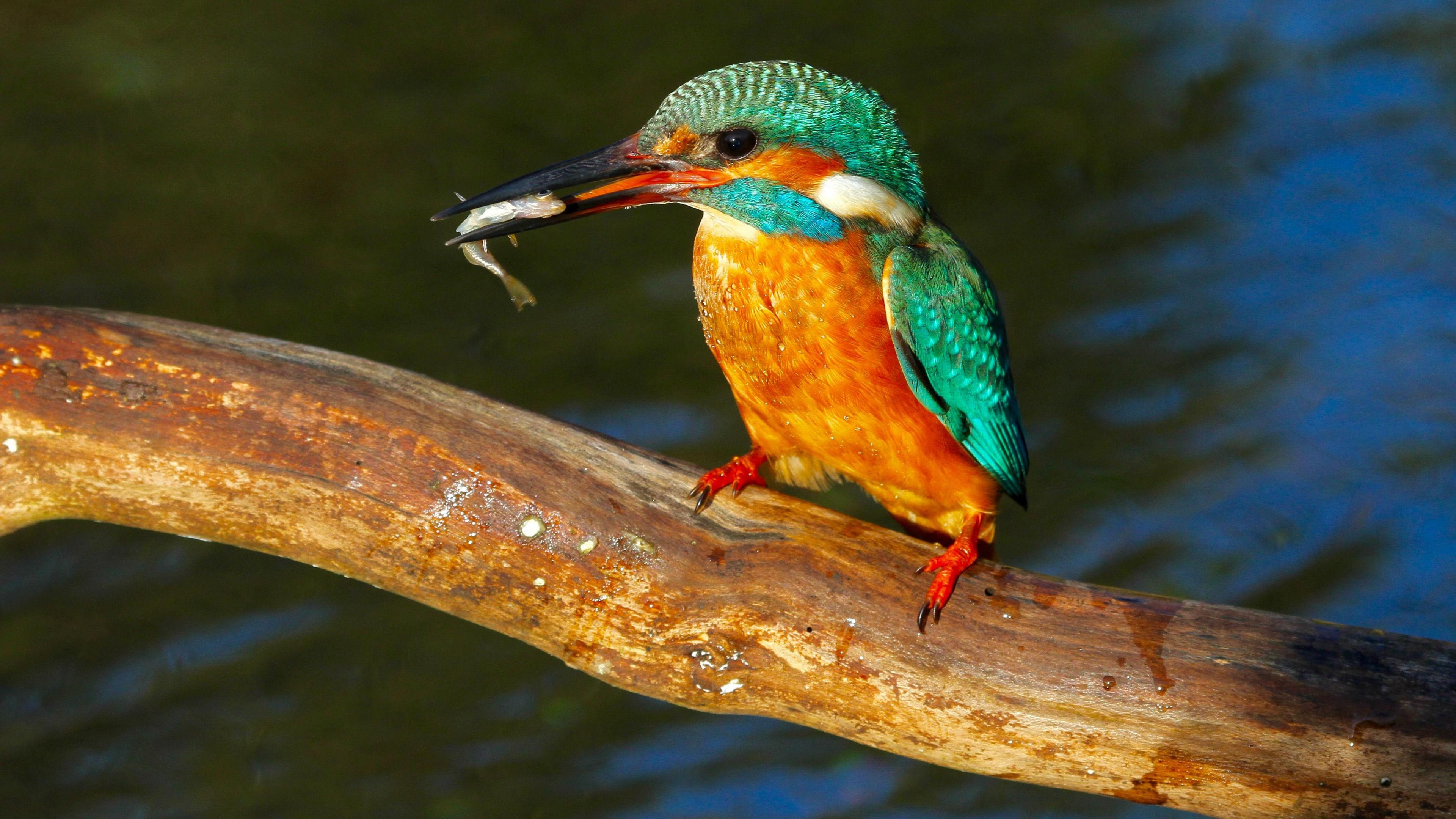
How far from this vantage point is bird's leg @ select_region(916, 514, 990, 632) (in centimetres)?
235

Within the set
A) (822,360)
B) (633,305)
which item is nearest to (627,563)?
(822,360)

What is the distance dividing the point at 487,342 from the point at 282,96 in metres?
1.49

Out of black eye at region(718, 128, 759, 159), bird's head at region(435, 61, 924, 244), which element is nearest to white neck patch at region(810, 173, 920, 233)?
bird's head at region(435, 61, 924, 244)

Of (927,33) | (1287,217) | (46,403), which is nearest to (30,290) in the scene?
(46,403)

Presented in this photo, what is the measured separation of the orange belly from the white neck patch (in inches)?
2.3

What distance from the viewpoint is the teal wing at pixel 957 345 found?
7.95ft

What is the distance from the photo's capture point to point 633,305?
208 inches

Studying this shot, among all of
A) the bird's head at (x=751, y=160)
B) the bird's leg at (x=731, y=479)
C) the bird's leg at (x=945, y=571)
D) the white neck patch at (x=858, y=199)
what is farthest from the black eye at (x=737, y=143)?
the bird's leg at (x=945, y=571)

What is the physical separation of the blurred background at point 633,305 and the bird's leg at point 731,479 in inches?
67.3

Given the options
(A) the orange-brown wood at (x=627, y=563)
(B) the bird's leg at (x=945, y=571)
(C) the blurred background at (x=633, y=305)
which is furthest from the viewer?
(C) the blurred background at (x=633, y=305)

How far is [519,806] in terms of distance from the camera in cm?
393

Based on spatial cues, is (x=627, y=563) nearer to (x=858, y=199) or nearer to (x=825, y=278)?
(x=825, y=278)

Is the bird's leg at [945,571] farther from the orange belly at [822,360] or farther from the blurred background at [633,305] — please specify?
the blurred background at [633,305]

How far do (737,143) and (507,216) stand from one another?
0.45 meters
